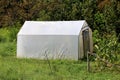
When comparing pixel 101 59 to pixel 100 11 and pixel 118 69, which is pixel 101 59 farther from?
pixel 100 11

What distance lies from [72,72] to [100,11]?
11.0m

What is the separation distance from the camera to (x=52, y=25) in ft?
53.0

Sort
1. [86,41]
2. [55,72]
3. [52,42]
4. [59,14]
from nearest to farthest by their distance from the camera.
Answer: [55,72] → [52,42] → [86,41] → [59,14]

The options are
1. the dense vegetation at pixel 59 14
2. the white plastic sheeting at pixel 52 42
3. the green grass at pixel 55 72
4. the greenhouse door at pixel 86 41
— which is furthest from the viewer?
the dense vegetation at pixel 59 14

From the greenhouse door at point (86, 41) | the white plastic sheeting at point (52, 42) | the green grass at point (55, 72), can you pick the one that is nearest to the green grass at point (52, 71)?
the green grass at point (55, 72)

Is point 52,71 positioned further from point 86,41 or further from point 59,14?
point 59,14

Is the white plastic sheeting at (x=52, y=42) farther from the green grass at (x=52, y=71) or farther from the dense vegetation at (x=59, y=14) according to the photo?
the dense vegetation at (x=59, y=14)

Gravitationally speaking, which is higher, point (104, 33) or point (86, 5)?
point (86, 5)

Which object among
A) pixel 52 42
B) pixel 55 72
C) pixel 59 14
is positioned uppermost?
pixel 59 14

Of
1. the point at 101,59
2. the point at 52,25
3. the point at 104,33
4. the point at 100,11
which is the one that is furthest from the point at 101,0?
the point at 101,59

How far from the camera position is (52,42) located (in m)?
15.3

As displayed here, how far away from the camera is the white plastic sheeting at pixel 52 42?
49.3ft

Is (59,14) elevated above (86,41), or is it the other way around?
(59,14)

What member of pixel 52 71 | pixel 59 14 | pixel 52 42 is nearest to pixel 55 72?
pixel 52 71
